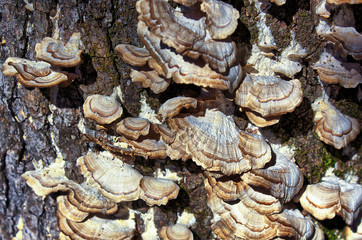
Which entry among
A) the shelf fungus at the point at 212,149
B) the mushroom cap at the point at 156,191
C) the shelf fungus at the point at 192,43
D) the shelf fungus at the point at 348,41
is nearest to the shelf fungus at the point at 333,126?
the shelf fungus at the point at 348,41

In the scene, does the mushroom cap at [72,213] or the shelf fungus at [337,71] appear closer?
the shelf fungus at [337,71]

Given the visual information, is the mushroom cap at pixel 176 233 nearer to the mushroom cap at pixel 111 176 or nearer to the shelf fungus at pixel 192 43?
the mushroom cap at pixel 111 176

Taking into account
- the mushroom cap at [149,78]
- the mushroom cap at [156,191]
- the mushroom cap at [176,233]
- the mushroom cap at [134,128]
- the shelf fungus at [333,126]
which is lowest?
the mushroom cap at [176,233]

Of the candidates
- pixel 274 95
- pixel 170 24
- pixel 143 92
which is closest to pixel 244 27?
pixel 274 95

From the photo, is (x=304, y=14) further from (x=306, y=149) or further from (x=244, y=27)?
(x=306, y=149)

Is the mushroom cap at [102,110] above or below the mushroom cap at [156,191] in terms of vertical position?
above

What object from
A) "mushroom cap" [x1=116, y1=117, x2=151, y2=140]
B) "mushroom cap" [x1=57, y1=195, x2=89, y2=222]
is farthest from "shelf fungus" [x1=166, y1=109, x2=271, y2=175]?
"mushroom cap" [x1=57, y1=195, x2=89, y2=222]

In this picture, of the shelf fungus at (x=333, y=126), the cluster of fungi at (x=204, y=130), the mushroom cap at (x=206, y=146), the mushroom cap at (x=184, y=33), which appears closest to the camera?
the mushroom cap at (x=184, y=33)
